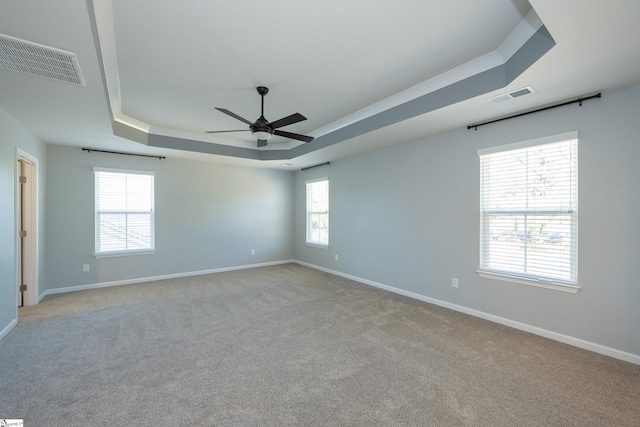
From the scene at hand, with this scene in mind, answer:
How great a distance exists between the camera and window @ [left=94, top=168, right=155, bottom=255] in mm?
5062

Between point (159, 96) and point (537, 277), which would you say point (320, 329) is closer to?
point (537, 277)

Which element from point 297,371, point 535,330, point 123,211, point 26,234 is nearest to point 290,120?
point 297,371

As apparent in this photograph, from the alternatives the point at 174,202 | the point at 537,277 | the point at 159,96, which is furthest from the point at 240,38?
the point at 174,202

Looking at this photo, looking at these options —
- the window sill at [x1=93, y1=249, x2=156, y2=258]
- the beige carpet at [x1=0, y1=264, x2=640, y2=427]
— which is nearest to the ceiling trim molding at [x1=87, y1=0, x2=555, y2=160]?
the window sill at [x1=93, y1=249, x2=156, y2=258]

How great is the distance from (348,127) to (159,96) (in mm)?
2651

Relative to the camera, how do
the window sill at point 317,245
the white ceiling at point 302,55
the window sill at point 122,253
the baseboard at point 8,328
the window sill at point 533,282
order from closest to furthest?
the white ceiling at point 302,55 < the window sill at point 533,282 < the baseboard at point 8,328 < the window sill at point 122,253 < the window sill at point 317,245

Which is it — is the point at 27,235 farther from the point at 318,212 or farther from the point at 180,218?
the point at 318,212

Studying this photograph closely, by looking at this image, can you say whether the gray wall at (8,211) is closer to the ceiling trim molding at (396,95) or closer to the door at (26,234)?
the door at (26,234)

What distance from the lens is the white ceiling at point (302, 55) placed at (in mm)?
1830

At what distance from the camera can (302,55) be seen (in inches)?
105

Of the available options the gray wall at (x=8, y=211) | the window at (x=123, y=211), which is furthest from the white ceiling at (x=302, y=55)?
the window at (x=123, y=211)

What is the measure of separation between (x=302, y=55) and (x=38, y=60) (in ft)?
6.79

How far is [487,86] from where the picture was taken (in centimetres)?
271

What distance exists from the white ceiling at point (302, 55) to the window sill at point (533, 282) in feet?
6.35
